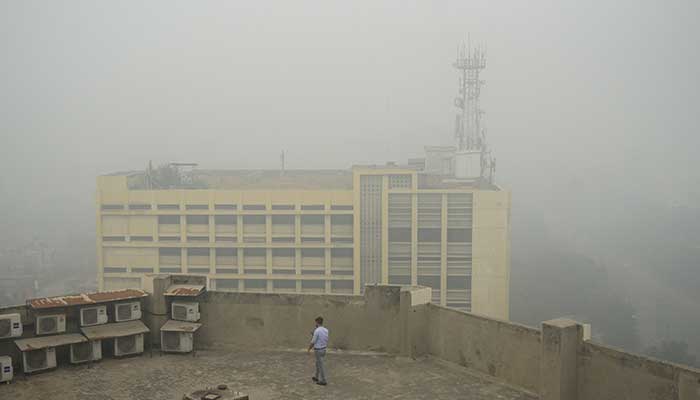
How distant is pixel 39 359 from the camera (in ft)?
29.8

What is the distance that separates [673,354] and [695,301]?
21.7 m

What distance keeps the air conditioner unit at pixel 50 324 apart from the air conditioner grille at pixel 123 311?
82 centimetres

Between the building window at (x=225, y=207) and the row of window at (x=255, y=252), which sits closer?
the building window at (x=225, y=207)

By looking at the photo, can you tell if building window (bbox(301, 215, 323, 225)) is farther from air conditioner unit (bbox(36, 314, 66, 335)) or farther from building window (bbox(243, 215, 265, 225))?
air conditioner unit (bbox(36, 314, 66, 335))

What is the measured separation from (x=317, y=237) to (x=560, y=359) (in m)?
39.9

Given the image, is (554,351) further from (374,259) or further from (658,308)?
(658,308)

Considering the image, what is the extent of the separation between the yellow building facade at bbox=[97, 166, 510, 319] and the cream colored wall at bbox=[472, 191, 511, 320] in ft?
0.25

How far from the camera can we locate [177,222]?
47.5 m

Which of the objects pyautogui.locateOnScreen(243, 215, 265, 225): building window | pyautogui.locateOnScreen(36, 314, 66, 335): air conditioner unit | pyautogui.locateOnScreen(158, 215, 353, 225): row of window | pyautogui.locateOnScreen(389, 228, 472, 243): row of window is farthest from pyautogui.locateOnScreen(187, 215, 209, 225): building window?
pyautogui.locateOnScreen(36, 314, 66, 335): air conditioner unit

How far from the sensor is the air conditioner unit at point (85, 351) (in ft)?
30.9

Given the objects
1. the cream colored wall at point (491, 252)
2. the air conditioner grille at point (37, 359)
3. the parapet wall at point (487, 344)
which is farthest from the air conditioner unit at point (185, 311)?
the cream colored wall at point (491, 252)

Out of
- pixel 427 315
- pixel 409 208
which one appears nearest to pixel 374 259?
pixel 409 208

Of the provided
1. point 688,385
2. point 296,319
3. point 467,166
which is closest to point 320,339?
point 296,319

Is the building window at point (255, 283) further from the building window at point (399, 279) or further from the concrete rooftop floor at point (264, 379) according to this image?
the concrete rooftop floor at point (264, 379)
